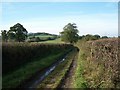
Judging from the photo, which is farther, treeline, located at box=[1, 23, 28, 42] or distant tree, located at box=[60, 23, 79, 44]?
distant tree, located at box=[60, 23, 79, 44]

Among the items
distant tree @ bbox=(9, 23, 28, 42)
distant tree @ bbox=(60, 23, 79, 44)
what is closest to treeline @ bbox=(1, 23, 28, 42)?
distant tree @ bbox=(9, 23, 28, 42)

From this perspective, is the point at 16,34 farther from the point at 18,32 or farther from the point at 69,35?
the point at 69,35

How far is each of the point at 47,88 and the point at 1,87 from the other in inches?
114

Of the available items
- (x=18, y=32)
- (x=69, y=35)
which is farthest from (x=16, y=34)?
(x=69, y=35)

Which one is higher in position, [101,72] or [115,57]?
[115,57]

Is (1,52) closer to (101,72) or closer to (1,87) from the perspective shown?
(1,87)

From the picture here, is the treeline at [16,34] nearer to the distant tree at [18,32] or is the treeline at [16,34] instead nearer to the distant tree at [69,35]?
the distant tree at [18,32]

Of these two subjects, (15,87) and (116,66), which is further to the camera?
(15,87)

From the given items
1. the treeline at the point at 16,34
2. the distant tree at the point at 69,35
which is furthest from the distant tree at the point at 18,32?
the distant tree at the point at 69,35

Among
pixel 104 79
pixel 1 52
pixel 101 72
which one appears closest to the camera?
pixel 104 79

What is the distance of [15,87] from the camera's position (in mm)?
16078

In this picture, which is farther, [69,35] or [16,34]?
[69,35]

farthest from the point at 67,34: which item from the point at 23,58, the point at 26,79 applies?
the point at 26,79

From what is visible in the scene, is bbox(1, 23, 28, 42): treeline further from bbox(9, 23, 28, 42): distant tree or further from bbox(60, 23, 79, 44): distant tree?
bbox(60, 23, 79, 44): distant tree
